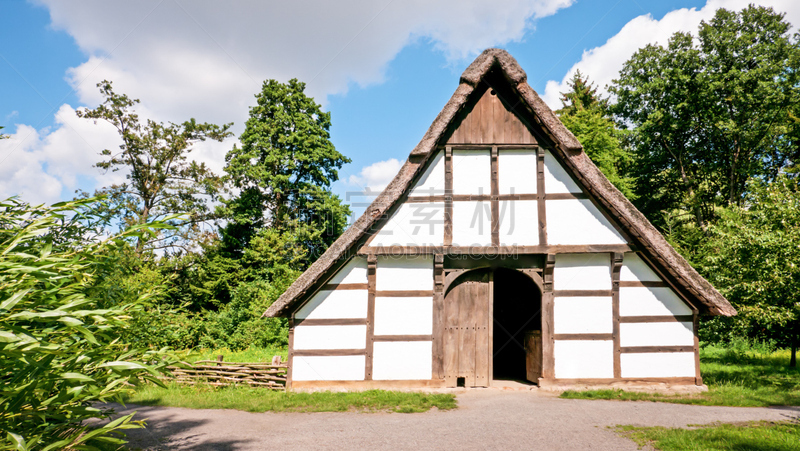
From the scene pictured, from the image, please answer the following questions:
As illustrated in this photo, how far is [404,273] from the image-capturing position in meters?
8.62

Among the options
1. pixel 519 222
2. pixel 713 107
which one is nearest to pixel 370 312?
pixel 519 222

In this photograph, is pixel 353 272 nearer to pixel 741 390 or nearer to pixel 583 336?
pixel 583 336

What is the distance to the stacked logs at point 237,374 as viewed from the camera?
28.1 feet

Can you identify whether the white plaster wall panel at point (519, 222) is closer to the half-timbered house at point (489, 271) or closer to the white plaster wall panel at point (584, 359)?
the half-timbered house at point (489, 271)

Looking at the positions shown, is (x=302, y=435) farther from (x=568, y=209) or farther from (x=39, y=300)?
(x=568, y=209)

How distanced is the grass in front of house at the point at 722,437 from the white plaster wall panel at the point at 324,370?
473 centimetres

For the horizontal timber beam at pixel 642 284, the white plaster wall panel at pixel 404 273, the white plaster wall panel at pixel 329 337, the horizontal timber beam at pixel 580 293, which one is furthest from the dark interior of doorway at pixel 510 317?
the white plaster wall panel at pixel 329 337

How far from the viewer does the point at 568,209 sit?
871cm

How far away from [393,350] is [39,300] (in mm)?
6788

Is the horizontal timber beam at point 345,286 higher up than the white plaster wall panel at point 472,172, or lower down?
lower down

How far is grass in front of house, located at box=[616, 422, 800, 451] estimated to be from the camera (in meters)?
5.00

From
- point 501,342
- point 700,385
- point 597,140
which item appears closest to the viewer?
point 700,385

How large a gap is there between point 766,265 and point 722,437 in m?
5.67

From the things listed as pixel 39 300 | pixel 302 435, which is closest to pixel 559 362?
pixel 302 435
